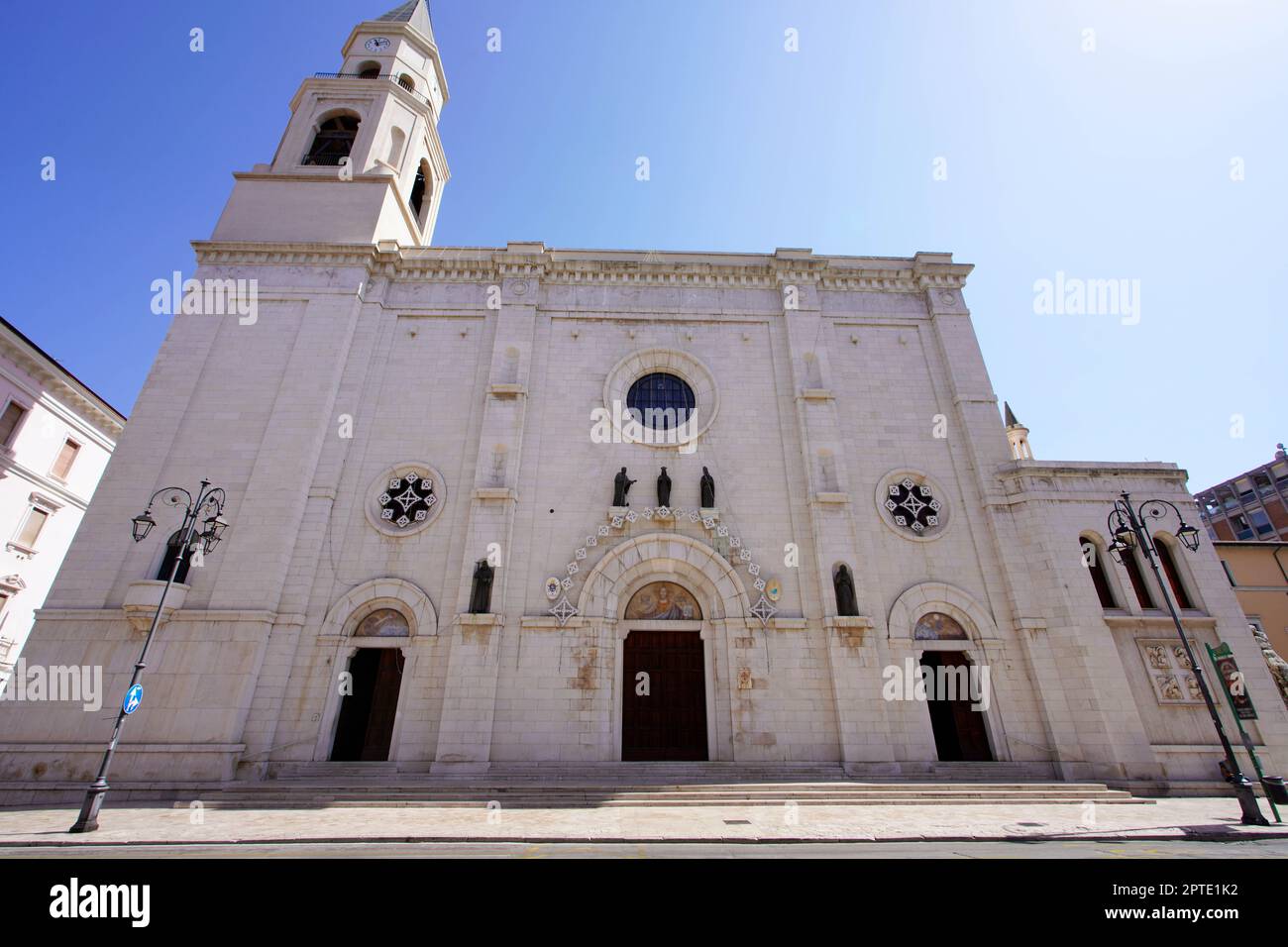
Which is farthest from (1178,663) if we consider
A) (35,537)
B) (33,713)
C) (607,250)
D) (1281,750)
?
(35,537)

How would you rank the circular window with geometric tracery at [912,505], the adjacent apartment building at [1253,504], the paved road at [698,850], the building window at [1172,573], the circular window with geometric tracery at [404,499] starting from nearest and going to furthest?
the paved road at [698,850]
the building window at [1172,573]
the circular window with geometric tracery at [404,499]
the circular window with geometric tracery at [912,505]
the adjacent apartment building at [1253,504]

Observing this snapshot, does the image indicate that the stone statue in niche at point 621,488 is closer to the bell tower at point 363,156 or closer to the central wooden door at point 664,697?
the central wooden door at point 664,697

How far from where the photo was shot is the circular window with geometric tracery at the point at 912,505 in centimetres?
1554

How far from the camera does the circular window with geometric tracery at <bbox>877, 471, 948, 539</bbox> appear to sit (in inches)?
612

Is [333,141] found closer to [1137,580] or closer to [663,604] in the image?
[663,604]

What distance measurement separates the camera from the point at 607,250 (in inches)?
753

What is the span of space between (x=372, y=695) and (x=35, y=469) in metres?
18.5

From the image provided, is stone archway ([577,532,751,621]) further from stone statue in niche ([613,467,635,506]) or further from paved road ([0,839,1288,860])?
paved road ([0,839,1288,860])

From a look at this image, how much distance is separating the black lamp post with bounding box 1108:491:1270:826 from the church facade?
474mm

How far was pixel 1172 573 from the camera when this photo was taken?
48.4 feet

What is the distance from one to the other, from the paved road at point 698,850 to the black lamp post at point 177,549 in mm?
1471

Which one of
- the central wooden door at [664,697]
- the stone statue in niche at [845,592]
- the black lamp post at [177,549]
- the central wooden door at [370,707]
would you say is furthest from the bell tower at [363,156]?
the stone statue in niche at [845,592]

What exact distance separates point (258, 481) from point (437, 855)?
12612 millimetres

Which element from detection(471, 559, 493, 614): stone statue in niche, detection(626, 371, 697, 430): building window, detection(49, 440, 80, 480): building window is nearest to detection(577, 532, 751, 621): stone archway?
detection(471, 559, 493, 614): stone statue in niche
